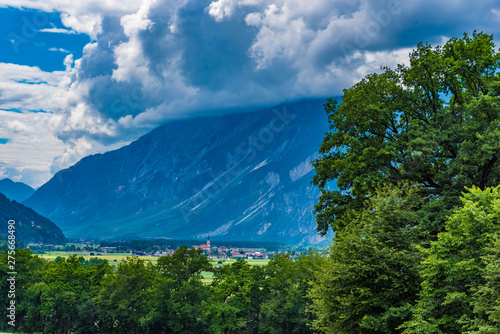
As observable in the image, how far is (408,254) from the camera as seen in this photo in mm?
26562

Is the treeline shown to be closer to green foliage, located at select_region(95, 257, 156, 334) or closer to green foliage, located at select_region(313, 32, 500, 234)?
green foliage, located at select_region(95, 257, 156, 334)

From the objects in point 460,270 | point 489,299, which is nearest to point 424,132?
point 460,270

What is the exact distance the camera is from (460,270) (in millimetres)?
21516

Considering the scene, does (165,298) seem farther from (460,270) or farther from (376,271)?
(460,270)

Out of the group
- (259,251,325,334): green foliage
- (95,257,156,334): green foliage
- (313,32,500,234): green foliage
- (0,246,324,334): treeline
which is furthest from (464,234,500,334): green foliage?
(95,257,156,334): green foliage

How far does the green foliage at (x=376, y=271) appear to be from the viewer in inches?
1043

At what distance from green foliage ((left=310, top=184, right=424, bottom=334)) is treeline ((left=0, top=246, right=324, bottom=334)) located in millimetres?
38915

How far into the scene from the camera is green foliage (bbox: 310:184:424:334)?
2650cm

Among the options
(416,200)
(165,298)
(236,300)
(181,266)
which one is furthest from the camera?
(181,266)

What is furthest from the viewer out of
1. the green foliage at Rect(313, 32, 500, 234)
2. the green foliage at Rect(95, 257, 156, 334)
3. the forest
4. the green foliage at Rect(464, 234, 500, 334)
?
the green foliage at Rect(95, 257, 156, 334)

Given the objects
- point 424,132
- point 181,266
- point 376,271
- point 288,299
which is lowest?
point 376,271

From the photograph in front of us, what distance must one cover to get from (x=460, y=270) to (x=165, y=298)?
194 feet

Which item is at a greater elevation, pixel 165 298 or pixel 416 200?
pixel 416 200

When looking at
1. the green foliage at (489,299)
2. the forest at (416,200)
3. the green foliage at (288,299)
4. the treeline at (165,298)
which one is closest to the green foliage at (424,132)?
the forest at (416,200)
